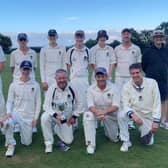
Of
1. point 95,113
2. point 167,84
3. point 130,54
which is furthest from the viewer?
point 167,84

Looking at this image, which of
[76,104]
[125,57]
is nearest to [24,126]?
[76,104]

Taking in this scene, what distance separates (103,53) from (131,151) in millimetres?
2436

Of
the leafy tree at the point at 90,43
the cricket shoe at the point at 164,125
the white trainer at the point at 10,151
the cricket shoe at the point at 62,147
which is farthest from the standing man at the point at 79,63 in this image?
the leafy tree at the point at 90,43

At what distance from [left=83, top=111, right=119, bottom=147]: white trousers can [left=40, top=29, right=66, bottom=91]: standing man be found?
5.35ft

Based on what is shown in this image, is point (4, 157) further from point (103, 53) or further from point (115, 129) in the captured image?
point (103, 53)

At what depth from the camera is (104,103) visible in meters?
7.19

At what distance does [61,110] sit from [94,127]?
735 millimetres

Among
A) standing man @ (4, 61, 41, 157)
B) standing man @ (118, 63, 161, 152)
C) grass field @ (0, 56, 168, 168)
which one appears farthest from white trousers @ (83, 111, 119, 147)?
standing man @ (4, 61, 41, 157)

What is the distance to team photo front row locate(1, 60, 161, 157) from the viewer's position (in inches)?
271

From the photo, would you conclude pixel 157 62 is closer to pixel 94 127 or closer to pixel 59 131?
pixel 94 127

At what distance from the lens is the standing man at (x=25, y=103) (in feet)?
23.2

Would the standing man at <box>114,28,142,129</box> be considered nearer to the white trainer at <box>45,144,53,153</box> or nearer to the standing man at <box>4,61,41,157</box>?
the standing man at <box>4,61,41,157</box>

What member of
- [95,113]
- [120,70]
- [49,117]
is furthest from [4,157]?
[120,70]

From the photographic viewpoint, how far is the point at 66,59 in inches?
326
